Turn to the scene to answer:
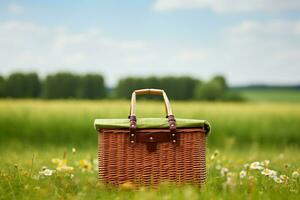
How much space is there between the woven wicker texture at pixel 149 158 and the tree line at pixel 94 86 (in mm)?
8405

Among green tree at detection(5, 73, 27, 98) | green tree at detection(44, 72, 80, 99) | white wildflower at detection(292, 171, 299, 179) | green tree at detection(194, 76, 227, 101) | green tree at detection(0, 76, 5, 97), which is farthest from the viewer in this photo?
green tree at detection(194, 76, 227, 101)

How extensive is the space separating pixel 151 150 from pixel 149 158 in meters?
0.07

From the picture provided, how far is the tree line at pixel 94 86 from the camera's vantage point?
12469 millimetres

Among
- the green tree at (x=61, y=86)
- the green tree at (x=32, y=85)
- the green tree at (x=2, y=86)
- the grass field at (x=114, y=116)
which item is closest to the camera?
the grass field at (x=114, y=116)

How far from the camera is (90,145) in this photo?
9234 mm

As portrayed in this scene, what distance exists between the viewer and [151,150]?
13.6 feet

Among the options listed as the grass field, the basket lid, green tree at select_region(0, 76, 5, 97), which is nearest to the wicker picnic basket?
the basket lid

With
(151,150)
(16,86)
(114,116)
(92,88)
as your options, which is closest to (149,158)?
(151,150)

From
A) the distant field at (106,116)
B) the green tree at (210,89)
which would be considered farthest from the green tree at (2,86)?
the green tree at (210,89)

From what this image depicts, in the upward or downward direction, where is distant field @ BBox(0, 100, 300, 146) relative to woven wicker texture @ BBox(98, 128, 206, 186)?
downward

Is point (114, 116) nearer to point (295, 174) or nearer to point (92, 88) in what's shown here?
point (92, 88)

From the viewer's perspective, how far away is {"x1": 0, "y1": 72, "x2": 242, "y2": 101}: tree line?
40.9 ft

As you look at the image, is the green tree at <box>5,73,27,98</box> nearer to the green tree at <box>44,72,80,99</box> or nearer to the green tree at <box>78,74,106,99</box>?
the green tree at <box>44,72,80,99</box>

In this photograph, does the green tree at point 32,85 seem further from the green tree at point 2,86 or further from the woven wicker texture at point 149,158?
the woven wicker texture at point 149,158
